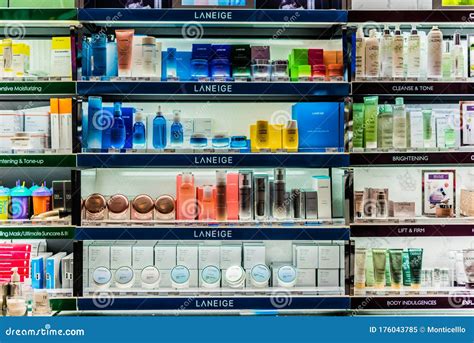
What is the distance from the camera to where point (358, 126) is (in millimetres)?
3938

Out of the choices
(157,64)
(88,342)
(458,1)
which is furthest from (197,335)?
(458,1)

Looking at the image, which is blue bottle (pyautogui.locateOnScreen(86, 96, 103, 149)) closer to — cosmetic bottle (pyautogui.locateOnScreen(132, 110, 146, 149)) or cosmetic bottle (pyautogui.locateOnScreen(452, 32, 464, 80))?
cosmetic bottle (pyautogui.locateOnScreen(132, 110, 146, 149))

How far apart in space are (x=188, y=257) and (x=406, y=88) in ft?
6.19

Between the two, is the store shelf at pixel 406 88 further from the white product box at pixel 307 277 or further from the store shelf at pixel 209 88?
the white product box at pixel 307 277

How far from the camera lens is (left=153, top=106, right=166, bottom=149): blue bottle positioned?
3.83 m

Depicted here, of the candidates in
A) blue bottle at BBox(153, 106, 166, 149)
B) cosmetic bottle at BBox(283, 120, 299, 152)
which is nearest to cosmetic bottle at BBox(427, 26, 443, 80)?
cosmetic bottle at BBox(283, 120, 299, 152)

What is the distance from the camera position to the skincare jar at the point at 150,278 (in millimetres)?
3803

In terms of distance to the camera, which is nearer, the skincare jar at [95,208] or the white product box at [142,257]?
A: the skincare jar at [95,208]

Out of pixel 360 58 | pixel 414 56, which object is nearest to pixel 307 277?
pixel 360 58

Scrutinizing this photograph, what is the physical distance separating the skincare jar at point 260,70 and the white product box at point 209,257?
1.21m

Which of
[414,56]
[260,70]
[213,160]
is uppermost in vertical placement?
[414,56]

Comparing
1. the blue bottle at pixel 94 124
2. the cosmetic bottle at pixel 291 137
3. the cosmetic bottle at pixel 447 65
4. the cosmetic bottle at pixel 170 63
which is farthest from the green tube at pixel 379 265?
the blue bottle at pixel 94 124

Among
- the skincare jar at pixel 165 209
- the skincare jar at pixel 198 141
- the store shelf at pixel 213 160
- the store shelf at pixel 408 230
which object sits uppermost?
the skincare jar at pixel 198 141

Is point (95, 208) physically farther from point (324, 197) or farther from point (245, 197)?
point (324, 197)
